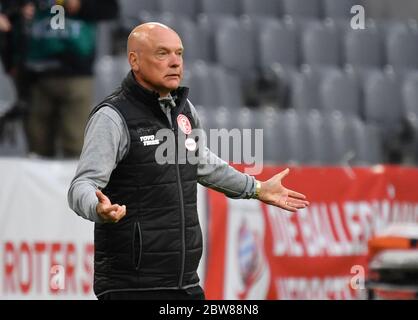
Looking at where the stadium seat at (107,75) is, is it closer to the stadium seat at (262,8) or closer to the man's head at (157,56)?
the stadium seat at (262,8)

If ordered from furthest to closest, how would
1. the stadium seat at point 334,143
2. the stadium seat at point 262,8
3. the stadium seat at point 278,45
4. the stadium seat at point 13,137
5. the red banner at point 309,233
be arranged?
the stadium seat at point 262,8 < the stadium seat at point 278,45 < the stadium seat at point 334,143 < the stadium seat at point 13,137 < the red banner at point 309,233

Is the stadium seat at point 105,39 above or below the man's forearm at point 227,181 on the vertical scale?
above

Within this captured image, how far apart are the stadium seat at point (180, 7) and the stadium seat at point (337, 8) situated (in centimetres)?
187

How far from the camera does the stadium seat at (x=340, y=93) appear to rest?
11938 millimetres

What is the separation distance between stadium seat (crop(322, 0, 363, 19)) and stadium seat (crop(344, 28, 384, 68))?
370 mm

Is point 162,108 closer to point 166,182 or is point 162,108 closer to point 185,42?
point 166,182

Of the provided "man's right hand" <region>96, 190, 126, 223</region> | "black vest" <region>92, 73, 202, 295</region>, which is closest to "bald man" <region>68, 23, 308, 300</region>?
"black vest" <region>92, 73, 202, 295</region>

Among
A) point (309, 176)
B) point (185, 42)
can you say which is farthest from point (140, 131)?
point (185, 42)

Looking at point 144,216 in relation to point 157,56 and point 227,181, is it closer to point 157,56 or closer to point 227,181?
point 227,181

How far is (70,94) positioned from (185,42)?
2.46 metres

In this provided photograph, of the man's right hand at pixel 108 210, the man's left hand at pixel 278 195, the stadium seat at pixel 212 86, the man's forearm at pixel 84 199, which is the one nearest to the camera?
the man's right hand at pixel 108 210

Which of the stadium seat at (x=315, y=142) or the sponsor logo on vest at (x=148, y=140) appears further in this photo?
the stadium seat at (x=315, y=142)

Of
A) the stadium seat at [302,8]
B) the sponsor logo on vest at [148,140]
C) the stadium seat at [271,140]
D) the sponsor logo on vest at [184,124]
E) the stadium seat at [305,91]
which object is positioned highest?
the stadium seat at [302,8]

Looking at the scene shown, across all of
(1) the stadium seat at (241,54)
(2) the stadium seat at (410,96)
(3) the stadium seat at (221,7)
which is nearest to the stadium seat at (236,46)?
(1) the stadium seat at (241,54)
